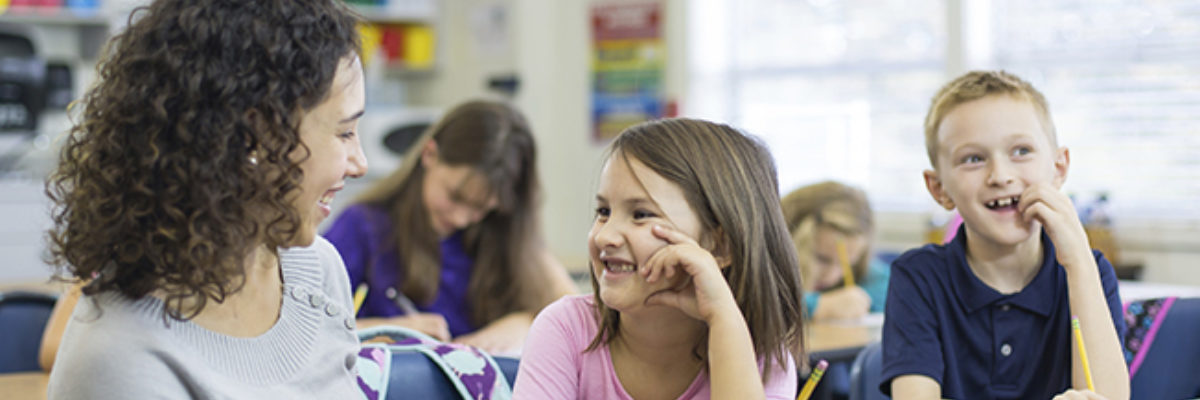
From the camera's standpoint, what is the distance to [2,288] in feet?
9.26

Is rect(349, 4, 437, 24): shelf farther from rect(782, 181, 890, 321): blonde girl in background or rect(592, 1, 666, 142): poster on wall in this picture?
rect(782, 181, 890, 321): blonde girl in background

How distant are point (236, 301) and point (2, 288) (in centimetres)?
203

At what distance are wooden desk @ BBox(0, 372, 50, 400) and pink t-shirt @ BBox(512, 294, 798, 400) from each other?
707 mm

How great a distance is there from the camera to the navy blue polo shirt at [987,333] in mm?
1523

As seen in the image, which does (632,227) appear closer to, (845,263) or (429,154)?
(429,154)

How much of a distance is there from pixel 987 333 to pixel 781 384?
13.7 inches

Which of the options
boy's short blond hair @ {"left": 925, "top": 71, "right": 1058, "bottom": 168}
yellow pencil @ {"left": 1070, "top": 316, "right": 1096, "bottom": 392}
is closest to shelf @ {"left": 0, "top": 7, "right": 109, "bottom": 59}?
boy's short blond hair @ {"left": 925, "top": 71, "right": 1058, "bottom": 168}

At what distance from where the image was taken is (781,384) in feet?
4.58

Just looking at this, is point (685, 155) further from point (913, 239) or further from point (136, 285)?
point (913, 239)

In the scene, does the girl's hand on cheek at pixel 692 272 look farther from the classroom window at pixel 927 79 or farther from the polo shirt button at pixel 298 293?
the classroom window at pixel 927 79

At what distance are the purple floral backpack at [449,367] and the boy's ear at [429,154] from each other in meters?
0.89

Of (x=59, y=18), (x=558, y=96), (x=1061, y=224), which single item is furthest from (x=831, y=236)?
(x=59, y=18)

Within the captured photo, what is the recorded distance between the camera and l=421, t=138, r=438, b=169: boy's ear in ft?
8.27

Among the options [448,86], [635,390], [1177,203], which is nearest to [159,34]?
[635,390]
